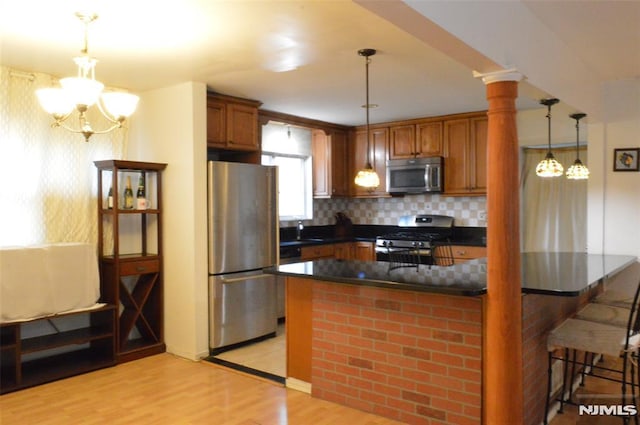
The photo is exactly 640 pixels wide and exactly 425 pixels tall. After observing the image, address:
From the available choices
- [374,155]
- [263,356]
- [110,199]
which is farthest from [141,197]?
[374,155]

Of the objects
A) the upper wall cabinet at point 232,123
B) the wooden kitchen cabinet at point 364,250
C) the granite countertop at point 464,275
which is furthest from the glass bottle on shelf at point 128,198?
the wooden kitchen cabinet at point 364,250

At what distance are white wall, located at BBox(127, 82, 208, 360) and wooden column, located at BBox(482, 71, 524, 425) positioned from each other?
8.26 ft

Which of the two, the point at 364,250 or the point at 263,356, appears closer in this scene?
the point at 263,356

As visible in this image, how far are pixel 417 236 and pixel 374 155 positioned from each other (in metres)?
1.25

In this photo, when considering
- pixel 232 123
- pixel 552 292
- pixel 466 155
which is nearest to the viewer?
pixel 552 292

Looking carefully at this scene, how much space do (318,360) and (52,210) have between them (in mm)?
2485

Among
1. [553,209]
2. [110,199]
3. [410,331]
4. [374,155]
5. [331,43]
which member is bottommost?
[410,331]

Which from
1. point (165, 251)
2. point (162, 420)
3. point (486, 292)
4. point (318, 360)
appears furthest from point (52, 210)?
point (486, 292)

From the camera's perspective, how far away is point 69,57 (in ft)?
11.1

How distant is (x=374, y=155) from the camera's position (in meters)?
6.29

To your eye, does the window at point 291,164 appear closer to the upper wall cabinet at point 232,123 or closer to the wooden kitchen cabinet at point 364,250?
the wooden kitchen cabinet at point 364,250

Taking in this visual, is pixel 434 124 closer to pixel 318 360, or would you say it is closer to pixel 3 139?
pixel 318 360

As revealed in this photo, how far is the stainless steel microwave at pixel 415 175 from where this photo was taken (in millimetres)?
5648

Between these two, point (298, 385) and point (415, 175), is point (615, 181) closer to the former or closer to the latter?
point (415, 175)
